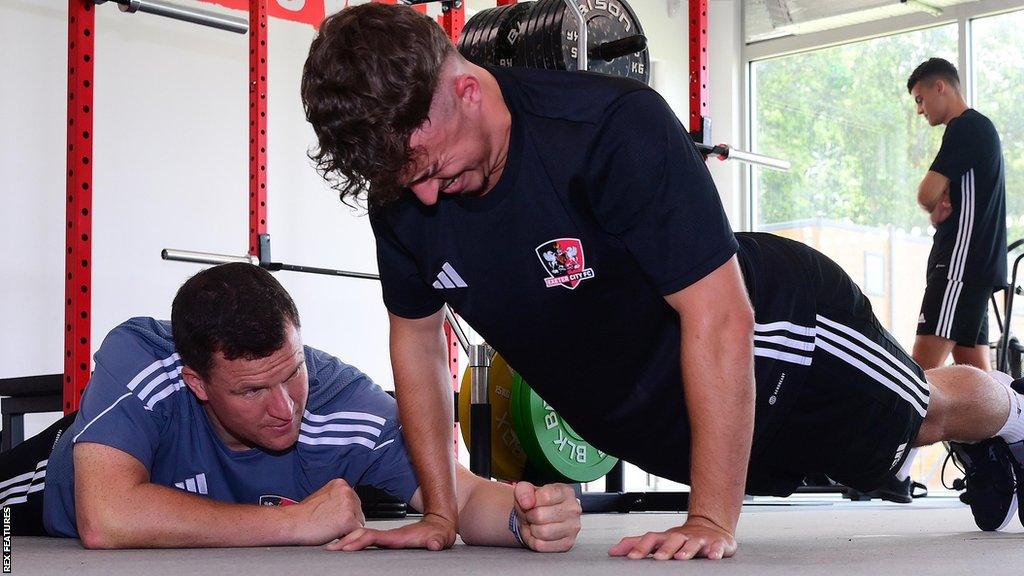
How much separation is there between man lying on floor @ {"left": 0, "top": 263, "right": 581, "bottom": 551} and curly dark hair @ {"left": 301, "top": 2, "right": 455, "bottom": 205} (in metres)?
0.52

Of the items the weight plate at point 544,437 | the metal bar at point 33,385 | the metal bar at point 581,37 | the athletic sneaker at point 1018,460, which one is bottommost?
the weight plate at point 544,437

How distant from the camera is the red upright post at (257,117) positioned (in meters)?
4.00

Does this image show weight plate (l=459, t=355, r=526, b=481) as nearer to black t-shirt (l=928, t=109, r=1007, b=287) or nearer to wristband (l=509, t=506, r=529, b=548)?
wristband (l=509, t=506, r=529, b=548)

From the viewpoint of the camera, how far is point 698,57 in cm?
410

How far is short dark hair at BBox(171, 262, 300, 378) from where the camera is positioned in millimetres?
1922

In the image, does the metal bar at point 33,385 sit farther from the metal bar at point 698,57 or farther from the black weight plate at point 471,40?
the metal bar at point 698,57

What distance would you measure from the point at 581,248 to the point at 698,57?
8.93ft

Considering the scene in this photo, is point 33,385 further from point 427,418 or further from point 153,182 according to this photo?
point 427,418

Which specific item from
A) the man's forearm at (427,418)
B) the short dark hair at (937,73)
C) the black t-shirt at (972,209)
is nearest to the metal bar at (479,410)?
the man's forearm at (427,418)

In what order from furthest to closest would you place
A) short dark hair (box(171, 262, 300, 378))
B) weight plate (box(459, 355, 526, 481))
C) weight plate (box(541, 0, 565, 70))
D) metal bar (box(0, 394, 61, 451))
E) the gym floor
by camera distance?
1. weight plate (box(459, 355, 526, 481))
2. metal bar (box(0, 394, 61, 451))
3. weight plate (box(541, 0, 565, 70))
4. short dark hair (box(171, 262, 300, 378))
5. the gym floor

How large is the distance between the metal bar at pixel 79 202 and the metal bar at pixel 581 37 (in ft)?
5.12

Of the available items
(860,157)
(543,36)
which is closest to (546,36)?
(543,36)

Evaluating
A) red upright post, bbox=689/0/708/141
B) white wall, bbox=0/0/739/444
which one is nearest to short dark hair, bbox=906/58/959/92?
red upright post, bbox=689/0/708/141

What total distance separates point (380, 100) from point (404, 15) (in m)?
0.15
